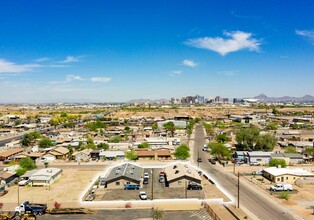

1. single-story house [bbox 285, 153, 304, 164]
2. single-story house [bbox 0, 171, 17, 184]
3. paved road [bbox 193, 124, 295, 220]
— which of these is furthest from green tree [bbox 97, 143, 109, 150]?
single-story house [bbox 285, 153, 304, 164]

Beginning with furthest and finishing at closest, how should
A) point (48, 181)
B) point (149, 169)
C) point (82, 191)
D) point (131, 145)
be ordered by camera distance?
point (131, 145) → point (149, 169) → point (48, 181) → point (82, 191)

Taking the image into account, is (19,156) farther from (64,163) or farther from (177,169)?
(177,169)

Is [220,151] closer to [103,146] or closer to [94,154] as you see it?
[94,154]

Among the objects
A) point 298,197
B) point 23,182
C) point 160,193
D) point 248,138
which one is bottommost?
point 298,197

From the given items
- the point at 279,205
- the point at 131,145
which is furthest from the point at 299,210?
the point at 131,145

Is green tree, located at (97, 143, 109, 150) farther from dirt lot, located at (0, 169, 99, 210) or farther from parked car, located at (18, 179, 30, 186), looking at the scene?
parked car, located at (18, 179, 30, 186)

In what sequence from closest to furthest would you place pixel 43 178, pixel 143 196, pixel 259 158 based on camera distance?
pixel 143 196
pixel 43 178
pixel 259 158

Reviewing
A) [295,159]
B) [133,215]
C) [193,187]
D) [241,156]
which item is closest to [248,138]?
[241,156]
